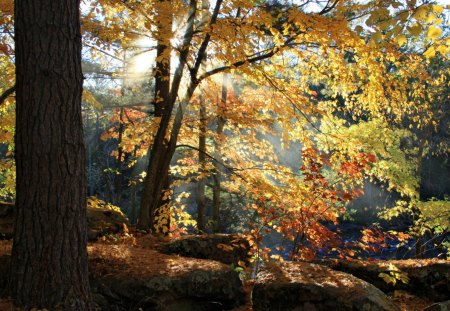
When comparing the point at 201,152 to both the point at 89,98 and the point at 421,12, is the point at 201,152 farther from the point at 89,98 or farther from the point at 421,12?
the point at 421,12

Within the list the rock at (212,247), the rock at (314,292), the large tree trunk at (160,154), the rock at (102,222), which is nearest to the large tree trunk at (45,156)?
the rock at (314,292)

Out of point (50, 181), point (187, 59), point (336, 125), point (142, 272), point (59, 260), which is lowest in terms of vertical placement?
point (142, 272)

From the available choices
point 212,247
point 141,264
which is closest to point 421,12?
point 141,264

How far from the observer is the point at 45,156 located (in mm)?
2928

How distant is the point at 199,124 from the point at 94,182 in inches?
832

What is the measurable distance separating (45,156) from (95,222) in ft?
11.8

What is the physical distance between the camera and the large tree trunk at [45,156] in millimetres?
2934

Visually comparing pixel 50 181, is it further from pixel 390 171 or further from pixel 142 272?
pixel 390 171

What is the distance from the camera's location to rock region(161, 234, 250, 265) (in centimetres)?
571

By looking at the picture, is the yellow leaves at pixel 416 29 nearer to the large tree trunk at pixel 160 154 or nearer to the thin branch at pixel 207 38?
the thin branch at pixel 207 38

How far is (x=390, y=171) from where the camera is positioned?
12.7 m

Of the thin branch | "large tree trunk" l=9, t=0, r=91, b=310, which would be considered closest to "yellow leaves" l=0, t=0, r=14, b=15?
the thin branch

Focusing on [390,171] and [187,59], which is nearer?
[187,59]

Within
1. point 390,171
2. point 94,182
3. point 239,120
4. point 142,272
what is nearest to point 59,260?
point 142,272
